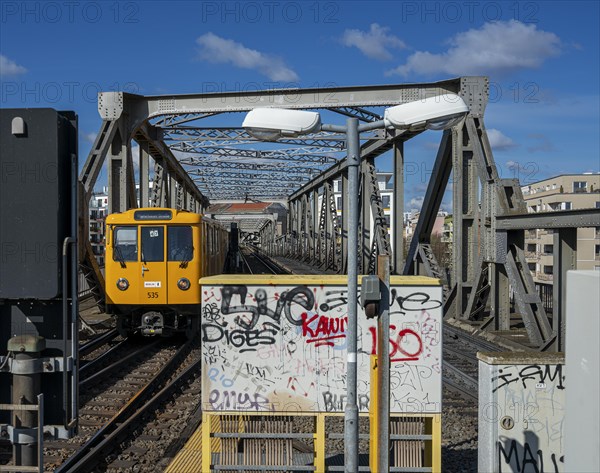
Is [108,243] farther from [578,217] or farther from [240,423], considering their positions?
[578,217]

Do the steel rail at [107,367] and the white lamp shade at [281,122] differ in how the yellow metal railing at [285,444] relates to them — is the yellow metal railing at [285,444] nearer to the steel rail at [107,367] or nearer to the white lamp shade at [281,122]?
the white lamp shade at [281,122]

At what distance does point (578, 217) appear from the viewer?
10156 mm

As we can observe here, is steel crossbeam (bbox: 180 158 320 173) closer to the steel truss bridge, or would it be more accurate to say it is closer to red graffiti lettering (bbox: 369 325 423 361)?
the steel truss bridge

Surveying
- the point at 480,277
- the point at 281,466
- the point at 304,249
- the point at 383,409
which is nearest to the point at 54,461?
the point at 281,466

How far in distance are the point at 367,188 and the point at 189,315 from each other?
40.5ft

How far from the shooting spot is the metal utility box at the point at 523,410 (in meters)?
5.60

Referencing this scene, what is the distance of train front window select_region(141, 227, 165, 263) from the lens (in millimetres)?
13906

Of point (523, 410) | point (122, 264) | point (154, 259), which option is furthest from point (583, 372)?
point (122, 264)

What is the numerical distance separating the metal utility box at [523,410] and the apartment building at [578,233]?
47.3 m

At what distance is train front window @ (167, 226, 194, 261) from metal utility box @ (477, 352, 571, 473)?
365 inches

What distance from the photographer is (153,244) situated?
45.8 ft

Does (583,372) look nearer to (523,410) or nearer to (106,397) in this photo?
(523,410)

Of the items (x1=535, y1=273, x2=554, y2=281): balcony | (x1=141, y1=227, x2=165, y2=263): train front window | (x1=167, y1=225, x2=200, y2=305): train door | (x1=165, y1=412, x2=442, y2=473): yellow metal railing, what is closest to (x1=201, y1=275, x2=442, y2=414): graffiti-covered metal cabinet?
(x1=165, y1=412, x2=442, y2=473): yellow metal railing

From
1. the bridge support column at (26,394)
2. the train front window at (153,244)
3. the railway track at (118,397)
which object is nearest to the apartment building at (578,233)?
the train front window at (153,244)
